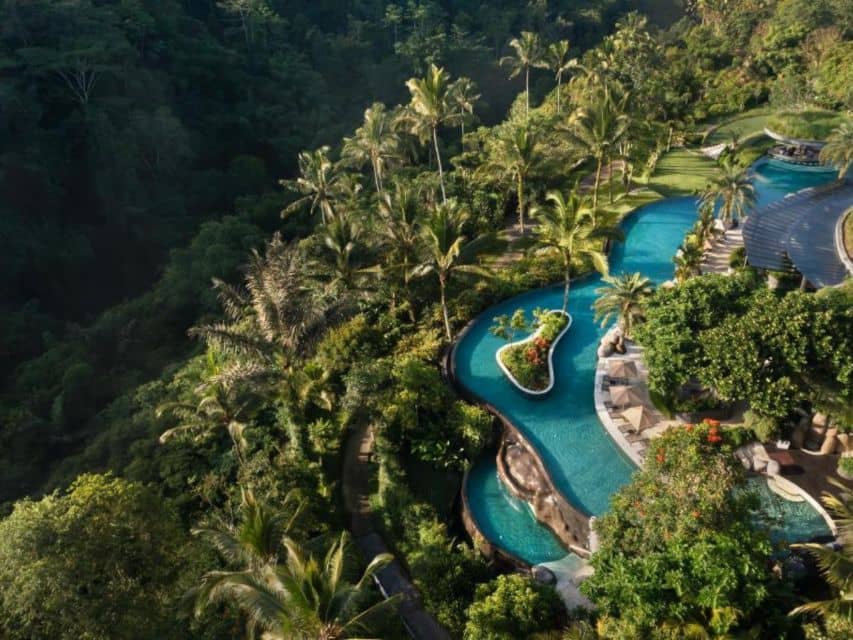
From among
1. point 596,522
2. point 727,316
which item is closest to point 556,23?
point 727,316

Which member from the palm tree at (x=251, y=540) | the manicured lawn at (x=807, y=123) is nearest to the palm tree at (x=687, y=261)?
the palm tree at (x=251, y=540)

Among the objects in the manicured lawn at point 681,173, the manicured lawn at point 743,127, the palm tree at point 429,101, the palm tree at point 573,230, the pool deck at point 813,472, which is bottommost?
the pool deck at point 813,472

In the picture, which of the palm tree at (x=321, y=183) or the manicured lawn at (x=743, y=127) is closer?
the palm tree at (x=321, y=183)

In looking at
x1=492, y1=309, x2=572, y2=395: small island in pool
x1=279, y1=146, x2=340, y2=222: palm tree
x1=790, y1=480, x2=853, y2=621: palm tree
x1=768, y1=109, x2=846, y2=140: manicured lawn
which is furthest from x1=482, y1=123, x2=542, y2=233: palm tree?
x1=790, y1=480, x2=853, y2=621: palm tree

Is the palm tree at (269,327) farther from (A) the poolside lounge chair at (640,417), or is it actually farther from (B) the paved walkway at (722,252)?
(B) the paved walkway at (722,252)

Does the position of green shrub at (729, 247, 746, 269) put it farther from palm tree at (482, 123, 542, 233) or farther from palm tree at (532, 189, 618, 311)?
palm tree at (482, 123, 542, 233)

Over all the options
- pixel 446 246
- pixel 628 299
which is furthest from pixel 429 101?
pixel 628 299
